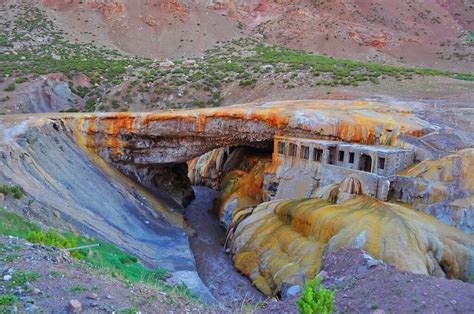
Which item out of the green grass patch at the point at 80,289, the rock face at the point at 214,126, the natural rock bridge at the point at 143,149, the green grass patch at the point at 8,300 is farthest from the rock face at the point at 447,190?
the green grass patch at the point at 8,300

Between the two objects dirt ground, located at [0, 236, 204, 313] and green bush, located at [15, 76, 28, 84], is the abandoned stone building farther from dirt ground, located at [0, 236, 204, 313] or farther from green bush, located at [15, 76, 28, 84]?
green bush, located at [15, 76, 28, 84]

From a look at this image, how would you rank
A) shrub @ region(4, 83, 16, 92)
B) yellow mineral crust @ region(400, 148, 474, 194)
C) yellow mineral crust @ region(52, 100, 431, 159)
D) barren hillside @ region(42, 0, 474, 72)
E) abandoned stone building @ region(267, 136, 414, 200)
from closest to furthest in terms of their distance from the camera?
yellow mineral crust @ region(400, 148, 474, 194) → abandoned stone building @ region(267, 136, 414, 200) → yellow mineral crust @ region(52, 100, 431, 159) → shrub @ region(4, 83, 16, 92) → barren hillside @ region(42, 0, 474, 72)

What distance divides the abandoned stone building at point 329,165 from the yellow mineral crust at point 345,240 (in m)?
1.24

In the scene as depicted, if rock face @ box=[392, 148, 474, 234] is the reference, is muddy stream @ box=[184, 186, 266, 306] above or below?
below

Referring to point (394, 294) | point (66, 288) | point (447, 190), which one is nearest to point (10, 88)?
point (66, 288)

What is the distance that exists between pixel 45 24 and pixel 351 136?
39323mm

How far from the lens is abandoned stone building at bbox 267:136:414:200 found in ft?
63.1

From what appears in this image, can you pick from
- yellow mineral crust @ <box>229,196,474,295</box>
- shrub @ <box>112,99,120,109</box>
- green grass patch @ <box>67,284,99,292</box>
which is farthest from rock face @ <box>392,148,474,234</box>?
shrub @ <box>112,99,120,109</box>

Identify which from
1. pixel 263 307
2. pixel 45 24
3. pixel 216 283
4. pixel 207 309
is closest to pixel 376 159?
pixel 216 283

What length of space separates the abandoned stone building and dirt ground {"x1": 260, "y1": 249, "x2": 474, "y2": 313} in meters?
6.67

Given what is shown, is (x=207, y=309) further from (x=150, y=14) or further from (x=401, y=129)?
(x=150, y=14)

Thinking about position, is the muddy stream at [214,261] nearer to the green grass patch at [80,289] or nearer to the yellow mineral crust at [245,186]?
the yellow mineral crust at [245,186]

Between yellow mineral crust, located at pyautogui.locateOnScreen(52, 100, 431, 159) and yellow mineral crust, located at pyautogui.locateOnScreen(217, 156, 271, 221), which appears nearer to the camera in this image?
yellow mineral crust, located at pyautogui.locateOnScreen(52, 100, 431, 159)

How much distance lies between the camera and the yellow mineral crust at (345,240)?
51.3ft
